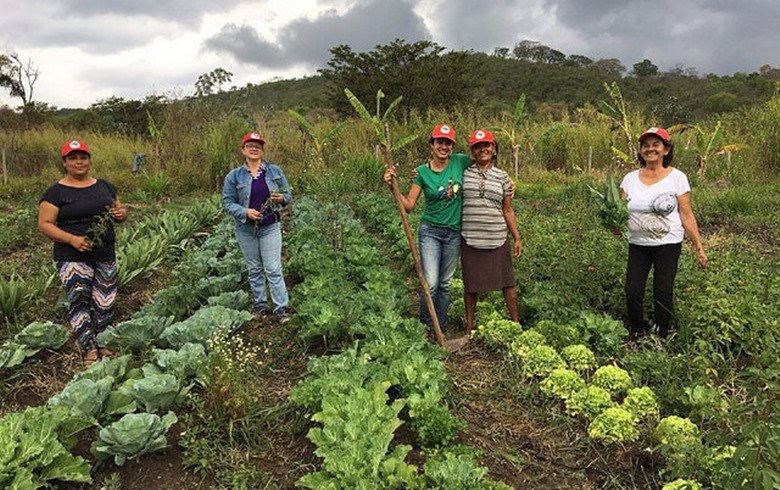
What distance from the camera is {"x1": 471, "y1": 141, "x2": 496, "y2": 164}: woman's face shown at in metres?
4.11

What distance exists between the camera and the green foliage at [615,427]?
9.94ft

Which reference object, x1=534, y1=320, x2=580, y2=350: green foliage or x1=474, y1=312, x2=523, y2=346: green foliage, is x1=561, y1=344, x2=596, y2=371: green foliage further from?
x1=474, y1=312, x2=523, y2=346: green foliage

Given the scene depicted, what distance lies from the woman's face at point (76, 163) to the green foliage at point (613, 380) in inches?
168

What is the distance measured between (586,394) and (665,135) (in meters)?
2.14

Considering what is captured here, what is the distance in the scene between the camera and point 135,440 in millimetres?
2699

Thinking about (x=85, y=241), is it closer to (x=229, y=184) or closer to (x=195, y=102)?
→ (x=229, y=184)

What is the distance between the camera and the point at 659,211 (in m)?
4.00

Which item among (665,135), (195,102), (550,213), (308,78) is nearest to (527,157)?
(550,213)

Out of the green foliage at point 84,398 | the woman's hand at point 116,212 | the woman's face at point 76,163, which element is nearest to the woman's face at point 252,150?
the woman's hand at point 116,212

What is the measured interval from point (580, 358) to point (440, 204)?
163 cm

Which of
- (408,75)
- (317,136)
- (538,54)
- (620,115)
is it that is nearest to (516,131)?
(620,115)

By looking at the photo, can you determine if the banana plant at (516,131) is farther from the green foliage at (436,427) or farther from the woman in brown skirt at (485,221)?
the green foliage at (436,427)

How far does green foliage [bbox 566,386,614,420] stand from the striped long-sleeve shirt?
142 cm

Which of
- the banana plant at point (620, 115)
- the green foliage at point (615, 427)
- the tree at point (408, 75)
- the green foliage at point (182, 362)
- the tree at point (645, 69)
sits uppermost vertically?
the tree at point (645, 69)
